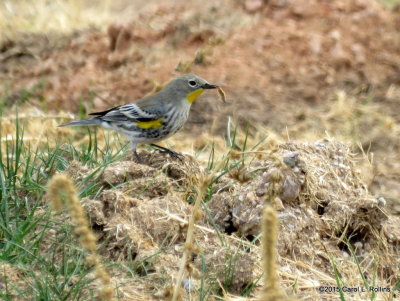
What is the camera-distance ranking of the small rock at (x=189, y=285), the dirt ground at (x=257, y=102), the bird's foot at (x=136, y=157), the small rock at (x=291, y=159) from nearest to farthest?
1. the small rock at (x=189, y=285)
2. the dirt ground at (x=257, y=102)
3. the small rock at (x=291, y=159)
4. the bird's foot at (x=136, y=157)

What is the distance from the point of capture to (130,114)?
6.25m

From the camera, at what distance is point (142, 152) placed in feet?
19.4

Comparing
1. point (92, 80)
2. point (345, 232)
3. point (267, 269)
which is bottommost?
point (92, 80)

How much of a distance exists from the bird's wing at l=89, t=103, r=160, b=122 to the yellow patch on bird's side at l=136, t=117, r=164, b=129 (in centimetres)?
2

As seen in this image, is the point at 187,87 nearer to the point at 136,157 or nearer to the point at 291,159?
the point at 136,157

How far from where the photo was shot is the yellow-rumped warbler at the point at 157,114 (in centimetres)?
612

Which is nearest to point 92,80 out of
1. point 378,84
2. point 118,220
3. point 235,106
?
point 235,106

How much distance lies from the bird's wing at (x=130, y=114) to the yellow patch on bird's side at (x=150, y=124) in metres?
0.02

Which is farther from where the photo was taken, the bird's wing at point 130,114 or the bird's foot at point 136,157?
the bird's wing at point 130,114

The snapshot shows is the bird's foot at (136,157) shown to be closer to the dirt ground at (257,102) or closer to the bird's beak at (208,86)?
the dirt ground at (257,102)

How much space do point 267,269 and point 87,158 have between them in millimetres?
3130

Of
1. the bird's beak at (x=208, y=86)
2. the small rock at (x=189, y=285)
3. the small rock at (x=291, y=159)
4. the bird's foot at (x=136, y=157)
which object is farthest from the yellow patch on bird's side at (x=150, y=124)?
the small rock at (x=189, y=285)

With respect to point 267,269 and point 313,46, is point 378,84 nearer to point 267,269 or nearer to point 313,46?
point 313,46

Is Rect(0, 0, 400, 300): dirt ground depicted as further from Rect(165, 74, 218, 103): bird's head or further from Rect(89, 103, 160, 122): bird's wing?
Rect(165, 74, 218, 103): bird's head
